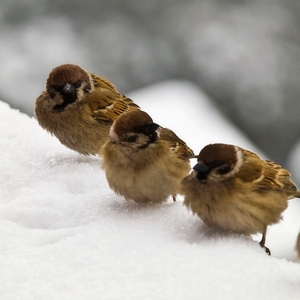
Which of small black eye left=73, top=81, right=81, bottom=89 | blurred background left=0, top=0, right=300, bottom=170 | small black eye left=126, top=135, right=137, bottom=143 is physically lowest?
blurred background left=0, top=0, right=300, bottom=170

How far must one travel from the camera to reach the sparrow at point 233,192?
8.73 ft

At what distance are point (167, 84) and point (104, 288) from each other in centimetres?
562

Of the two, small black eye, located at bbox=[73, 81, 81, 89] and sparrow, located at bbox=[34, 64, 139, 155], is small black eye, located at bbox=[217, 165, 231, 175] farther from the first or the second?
small black eye, located at bbox=[73, 81, 81, 89]

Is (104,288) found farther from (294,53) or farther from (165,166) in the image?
(294,53)

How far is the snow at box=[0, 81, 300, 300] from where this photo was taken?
2.06 m

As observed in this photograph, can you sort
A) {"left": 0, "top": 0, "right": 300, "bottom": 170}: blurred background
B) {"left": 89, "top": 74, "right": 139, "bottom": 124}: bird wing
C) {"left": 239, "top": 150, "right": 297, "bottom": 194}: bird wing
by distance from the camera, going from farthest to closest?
{"left": 0, "top": 0, "right": 300, "bottom": 170}: blurred background → {"left": 89, "top": 74, "right": 139, "bottom": 124}: bird wing → {"left": 239, "top": 150, "right": 297, "bottom": 194}: bird wing

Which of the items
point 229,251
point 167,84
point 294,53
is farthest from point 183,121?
point 229,251

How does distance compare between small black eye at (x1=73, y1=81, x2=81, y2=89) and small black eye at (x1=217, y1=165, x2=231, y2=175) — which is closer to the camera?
small black eye at (x1=217, y1=165, x2=231, y2=175)

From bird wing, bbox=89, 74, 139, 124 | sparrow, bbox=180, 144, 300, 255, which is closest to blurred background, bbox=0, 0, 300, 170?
bird wing, bbox=89, 74, 139, 124

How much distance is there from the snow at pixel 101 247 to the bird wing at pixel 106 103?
352 mm

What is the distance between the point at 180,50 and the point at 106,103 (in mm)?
3477

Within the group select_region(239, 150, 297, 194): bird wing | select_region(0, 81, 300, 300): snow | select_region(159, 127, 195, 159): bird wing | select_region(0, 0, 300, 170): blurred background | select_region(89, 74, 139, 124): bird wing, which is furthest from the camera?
select_region(0, 0, 300, 170): blurred background

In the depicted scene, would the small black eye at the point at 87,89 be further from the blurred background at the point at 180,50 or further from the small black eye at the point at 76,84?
the blurred background at the point at 180,50

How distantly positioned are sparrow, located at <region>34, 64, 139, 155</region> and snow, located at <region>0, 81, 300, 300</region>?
14cm
